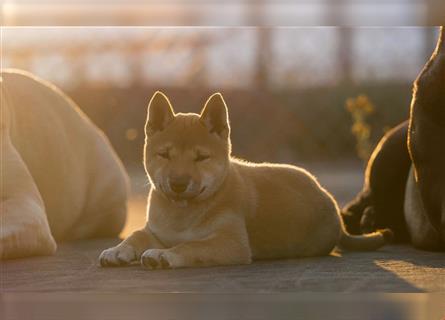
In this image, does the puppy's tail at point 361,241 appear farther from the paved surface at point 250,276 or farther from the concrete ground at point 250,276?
the paved surface at point 250,276

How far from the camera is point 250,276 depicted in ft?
11.5

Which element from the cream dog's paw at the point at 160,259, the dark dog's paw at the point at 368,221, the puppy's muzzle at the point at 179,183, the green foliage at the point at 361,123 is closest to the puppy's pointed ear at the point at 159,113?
the puppy's muzzle at the point at 179,183

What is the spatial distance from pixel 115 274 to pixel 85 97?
6959 mm

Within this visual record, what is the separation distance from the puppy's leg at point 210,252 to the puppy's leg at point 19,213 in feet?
2.41

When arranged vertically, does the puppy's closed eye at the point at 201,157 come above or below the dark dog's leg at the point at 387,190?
above

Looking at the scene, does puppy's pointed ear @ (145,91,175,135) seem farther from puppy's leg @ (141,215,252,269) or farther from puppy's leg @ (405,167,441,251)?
puppy's leg @ (405,167,441,251)

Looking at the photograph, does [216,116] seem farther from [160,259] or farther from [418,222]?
[418,222]

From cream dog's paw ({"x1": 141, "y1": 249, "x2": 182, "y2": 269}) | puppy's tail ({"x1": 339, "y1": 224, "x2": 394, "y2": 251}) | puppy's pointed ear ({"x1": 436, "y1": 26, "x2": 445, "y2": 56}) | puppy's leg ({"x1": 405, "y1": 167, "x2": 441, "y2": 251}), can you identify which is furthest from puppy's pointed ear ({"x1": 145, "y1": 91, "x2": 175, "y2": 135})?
puppy's leg ({"x1": 405, "y1": 167, "x2": 441, "y2": 251})

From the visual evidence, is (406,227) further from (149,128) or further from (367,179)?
(149,128)

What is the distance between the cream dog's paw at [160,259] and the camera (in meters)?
3.62

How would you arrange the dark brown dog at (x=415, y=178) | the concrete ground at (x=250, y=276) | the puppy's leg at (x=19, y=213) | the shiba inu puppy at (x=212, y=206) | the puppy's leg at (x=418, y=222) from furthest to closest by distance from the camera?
the puppy's leg at (x=418, y=222)
the dark brown dog at (x=415, y=178)
the puppy's leg at (x=19, y=213)
the shiba inu puppy at (x=212, y=206)
the concrete ground at (x=250, y=276)

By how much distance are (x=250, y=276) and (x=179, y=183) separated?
0.47 metres

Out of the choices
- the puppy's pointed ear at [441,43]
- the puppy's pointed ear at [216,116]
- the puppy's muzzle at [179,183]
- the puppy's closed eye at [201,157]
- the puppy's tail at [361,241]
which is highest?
the puppy's pointed ear at [441,43]

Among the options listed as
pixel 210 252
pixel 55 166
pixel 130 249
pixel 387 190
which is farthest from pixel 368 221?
pixel 55 166
